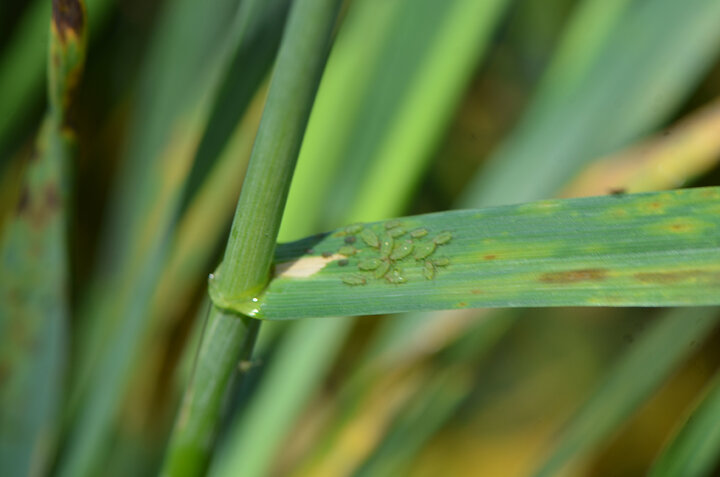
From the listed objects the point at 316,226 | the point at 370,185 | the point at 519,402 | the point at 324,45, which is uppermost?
the point at 324,45

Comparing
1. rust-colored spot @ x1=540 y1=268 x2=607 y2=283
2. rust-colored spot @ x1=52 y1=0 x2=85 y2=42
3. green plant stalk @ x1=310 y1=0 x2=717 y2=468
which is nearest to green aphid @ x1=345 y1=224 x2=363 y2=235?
rust-colored spot @ x1=540 y1=268 x2=607 y2=283

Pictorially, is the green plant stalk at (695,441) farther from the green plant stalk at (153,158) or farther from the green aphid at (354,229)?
the green plant stalk at (153,158)

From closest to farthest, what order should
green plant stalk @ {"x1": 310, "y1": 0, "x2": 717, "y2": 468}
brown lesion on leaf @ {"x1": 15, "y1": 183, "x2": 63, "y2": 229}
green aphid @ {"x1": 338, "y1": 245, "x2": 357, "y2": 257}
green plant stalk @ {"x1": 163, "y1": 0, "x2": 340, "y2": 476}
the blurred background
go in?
green plant stalk @ {"x1": 163, "y1": 0, "x2": 340, "y2": 476}, green aphid @ {"x1": 338, "y1": 245, "x2": 357, "y2": 257}, brown lesion on leaf @ {"x1": 15, "y1": 183, "x2": 63, "y2": 229}, the blurred background, green plant stalk @ {"x1": 310, "y1": 0, "x2": 717, "y2": 468}

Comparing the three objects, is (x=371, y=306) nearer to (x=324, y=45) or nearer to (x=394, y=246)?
(x=394, y=246)

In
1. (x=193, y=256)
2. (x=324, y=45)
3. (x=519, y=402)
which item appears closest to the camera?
(x=324, y=45)

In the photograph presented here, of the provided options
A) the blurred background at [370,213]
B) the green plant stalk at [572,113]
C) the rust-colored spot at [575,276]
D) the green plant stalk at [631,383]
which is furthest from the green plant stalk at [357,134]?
the rust-colored spot at [575,276]

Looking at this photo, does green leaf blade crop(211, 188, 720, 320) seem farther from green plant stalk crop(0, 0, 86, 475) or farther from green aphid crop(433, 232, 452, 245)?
green plant stalk crop(0, 0, 86, 475)

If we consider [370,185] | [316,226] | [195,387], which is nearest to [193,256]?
[316,226]
